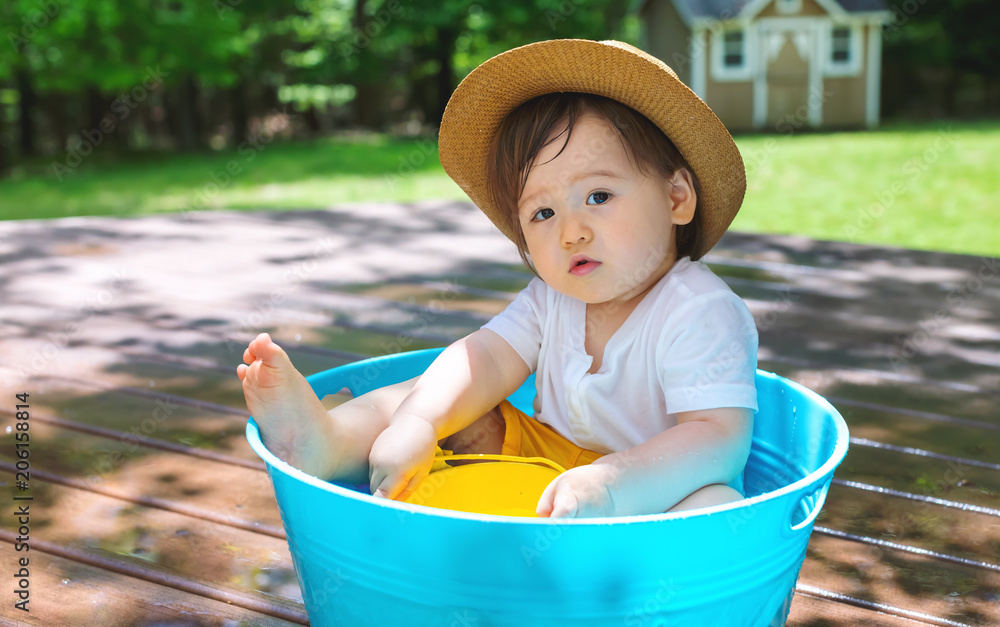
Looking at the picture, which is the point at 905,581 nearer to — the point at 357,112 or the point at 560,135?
the point at 560,135

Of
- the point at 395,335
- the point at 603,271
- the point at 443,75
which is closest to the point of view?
the point at 603,271

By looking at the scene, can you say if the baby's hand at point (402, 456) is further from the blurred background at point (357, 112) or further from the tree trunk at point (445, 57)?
the tree trunk at point (445, 57)

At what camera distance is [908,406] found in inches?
85.7

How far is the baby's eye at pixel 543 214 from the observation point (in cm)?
144

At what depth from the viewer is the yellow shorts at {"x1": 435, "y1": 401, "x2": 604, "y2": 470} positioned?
1.62 meters

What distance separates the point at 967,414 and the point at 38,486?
2045 mm

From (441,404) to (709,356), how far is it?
0.43 meters

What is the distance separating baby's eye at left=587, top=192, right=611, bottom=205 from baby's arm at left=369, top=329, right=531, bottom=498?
0.35 metres

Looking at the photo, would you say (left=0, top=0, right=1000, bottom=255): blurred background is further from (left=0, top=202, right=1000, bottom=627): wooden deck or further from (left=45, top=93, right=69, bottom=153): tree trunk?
(left=0, top=202, right=1000, bottom=627): wooden deck

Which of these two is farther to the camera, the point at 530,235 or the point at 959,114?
the point at 959,114

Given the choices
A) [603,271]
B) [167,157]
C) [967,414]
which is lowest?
[167,157]

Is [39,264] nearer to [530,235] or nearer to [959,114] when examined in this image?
[530,235]

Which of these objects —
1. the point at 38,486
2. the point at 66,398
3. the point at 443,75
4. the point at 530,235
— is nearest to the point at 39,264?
the point at 66,398

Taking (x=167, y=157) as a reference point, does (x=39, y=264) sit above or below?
above
